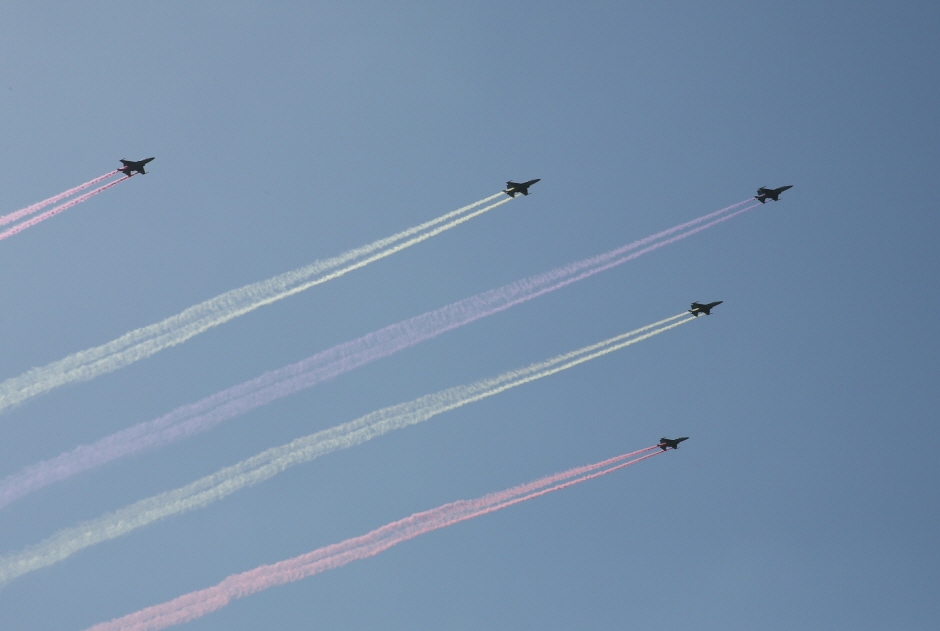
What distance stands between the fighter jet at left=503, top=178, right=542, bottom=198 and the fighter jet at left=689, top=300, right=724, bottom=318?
16819 millimetres

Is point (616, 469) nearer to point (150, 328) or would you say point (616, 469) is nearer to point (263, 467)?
point (263, 467)

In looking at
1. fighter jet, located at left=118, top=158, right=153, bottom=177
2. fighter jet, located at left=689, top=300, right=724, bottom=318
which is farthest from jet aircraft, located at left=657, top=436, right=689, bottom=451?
fighter jet, located at left=118, top=158, right=153, bottom=177

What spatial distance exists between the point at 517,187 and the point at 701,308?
18.5m

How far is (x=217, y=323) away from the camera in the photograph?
253 feet

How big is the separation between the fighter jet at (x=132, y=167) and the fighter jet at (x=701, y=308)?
147 ft

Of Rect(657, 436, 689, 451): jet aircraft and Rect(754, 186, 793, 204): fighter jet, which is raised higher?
Rect(754, 186, 793, 204): fighter jet

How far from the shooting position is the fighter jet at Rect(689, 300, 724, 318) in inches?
3558

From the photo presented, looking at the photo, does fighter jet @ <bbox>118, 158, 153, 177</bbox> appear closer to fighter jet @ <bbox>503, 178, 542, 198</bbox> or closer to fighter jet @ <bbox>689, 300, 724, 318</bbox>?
fighter jet @ <bbox>503, 178, 542, 198</bbox>

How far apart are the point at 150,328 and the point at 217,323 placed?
4.56 metres

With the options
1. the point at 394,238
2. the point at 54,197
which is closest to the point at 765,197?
the point at 394,238

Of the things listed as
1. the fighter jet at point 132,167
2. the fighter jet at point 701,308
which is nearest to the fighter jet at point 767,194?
the fighter jet at point 701,308

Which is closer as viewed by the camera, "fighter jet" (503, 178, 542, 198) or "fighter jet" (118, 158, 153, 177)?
"fighter jet" (118, 158, 153, 177)

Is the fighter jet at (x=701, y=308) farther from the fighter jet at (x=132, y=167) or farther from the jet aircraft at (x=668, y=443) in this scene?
the fighter jet at (x=132, y=167)

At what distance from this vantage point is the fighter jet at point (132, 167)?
8100 cm
